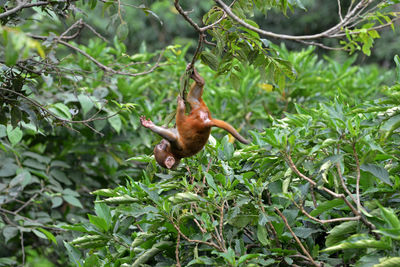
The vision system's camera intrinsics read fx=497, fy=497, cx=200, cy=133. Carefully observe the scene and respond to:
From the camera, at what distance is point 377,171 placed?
5.37 ft

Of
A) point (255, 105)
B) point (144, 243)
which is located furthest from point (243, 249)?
point (255, 105)

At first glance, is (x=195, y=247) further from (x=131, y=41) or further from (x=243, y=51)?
(x=131, y=41)

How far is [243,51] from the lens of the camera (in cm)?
180

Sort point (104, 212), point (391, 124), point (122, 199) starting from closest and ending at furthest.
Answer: point (391, 124)
point (122, 199)
point (104, 212)

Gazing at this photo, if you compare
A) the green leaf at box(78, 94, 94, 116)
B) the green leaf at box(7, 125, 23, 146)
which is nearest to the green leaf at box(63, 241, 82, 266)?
the green leaf at box(7, 125, 23, 146)

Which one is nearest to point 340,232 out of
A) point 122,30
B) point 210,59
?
point 210,59

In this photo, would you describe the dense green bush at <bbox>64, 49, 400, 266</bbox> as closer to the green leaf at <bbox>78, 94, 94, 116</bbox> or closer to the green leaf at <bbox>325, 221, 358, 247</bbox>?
the green leaf at <bbox>325, 221, 358, 247</bbox>

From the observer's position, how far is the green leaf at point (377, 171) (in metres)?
1.62

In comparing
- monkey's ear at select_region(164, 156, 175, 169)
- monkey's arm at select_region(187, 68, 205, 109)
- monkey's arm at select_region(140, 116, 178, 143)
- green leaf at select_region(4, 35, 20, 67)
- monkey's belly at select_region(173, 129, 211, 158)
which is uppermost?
green leaf at select_region(4, 35, 20, 67)

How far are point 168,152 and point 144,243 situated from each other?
0.59 metres

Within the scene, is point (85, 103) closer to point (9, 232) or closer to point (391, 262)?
point (9, 232)

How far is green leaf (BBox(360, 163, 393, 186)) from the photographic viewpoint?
5.32 feet

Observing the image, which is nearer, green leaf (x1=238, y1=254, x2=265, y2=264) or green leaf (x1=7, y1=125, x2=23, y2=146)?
green leaf (x1=238, y1=254, x2=265, y2=264)

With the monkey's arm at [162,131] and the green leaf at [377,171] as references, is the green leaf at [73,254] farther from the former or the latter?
the green leaf at [377,171]
